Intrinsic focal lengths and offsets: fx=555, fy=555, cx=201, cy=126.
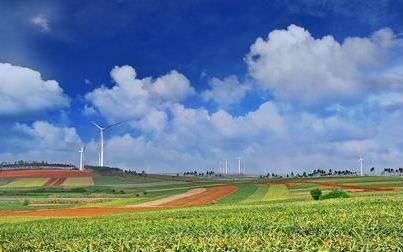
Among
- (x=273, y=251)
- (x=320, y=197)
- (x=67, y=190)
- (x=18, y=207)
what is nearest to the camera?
(x=273, y=251)

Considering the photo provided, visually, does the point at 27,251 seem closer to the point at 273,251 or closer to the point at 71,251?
the point at 71,251

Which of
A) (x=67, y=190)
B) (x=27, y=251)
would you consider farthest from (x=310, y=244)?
(x=67, y=190)

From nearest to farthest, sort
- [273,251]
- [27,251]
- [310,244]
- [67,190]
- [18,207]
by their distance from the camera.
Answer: [273,251] < [310,244] < [27,251] < [18,207] < [67,190]

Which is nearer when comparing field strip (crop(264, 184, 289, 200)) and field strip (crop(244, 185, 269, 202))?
field strip (crop(244, 185, 269, 202))

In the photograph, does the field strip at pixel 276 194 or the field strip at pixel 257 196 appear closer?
the field strip at pixel 257 196

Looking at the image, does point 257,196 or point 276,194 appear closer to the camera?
point 257,196

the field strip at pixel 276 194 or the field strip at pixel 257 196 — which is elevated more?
the field strip at pixel 276 194

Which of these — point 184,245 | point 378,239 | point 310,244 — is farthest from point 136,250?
point 378,239

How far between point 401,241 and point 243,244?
5.02 meters

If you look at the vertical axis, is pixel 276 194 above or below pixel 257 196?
above

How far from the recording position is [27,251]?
69.2 ft

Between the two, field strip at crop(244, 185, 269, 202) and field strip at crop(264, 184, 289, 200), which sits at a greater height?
field strip at crop(264, 184, 289, 200)

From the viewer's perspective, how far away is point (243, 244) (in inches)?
689

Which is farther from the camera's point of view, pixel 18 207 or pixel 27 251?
pixel 18 207
